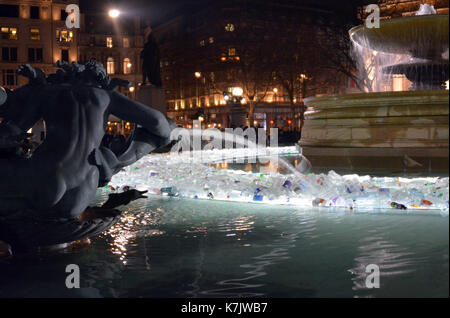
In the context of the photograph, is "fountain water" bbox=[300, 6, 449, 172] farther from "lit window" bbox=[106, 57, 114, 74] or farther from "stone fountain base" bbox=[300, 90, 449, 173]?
"lit window" bbox=[106, 57, 114, 74]

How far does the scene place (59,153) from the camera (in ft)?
14.3

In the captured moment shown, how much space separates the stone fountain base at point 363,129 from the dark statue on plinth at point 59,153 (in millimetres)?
6146

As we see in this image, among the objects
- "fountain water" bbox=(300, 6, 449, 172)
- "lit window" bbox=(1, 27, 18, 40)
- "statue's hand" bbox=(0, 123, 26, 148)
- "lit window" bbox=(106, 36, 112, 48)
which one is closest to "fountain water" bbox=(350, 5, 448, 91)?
"fountain water" bbox=(300, 6, 449, 172)

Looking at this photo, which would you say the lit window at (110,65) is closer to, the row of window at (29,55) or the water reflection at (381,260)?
the row of window at (29,55)

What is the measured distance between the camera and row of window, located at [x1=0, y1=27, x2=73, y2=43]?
75062 mm

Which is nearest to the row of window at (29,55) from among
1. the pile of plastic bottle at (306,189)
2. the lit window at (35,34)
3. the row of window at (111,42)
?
the lit window at (35,34)

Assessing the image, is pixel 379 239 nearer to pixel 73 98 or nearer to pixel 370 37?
pixel 73 98

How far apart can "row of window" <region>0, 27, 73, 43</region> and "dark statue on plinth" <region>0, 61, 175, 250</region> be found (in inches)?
2956

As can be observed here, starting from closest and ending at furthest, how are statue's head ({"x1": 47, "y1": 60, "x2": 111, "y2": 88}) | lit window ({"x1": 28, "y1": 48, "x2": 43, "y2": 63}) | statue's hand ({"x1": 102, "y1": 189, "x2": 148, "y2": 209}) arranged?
statue's head ({"x1": 47, "y1": 60, "x2": 111, "y2": 88}) < statue's hand ({"x1": 102, "y1": 189, "x2": 148, "y2": 209}) < lit window ({"x1": 28, "y1": 48, "x2": 43, "y2": 63})

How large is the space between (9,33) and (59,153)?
78.9 m

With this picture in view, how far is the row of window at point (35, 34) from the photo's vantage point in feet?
246

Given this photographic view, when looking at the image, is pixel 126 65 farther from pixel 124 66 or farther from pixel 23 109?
pixel 23 109
